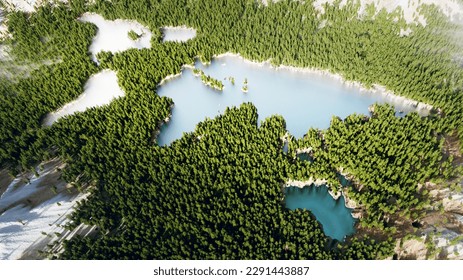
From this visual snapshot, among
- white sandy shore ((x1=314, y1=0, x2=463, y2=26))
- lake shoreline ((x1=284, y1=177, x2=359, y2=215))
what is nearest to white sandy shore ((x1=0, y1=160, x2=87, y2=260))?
lake shoreline ((x1=284, y1=177, x2=359, y2=215))

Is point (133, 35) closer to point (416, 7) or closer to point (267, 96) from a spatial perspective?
point (267, 96)

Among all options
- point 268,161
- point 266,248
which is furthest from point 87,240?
point 268,161

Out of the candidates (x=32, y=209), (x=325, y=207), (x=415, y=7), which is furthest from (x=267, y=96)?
(x=32, y=209)

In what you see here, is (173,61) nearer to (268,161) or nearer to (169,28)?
(169,28)

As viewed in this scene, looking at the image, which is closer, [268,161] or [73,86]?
[268,161]

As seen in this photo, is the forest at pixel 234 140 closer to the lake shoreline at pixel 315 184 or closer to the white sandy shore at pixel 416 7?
the lake shoreline at pixel 315 184
